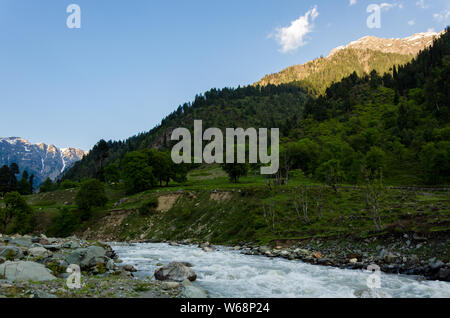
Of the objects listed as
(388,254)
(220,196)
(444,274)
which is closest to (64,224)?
(220,196)

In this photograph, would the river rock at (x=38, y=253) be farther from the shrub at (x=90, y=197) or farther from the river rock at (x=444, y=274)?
the shrub at (x=90, y=197)

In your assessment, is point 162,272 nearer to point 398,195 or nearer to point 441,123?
point 398,195

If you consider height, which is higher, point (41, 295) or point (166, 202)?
point (41, 295)

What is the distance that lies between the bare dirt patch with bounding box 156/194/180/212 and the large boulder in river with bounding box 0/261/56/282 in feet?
170

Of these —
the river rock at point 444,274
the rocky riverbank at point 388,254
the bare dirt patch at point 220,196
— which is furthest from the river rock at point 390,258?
the bare dirt patch at point 220,196

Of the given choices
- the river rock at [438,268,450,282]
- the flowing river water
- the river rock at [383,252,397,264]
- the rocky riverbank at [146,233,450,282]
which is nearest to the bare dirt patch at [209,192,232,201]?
the rocky riverbank at [146,233,450,282]

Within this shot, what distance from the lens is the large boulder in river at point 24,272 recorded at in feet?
48.6

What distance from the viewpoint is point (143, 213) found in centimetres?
6788

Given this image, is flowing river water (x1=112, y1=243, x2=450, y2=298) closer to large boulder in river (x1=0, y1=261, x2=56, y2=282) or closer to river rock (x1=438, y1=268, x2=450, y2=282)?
river rock (x1=438, y1=268, x2=450, y2=282)

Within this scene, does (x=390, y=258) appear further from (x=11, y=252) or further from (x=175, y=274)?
(x=11, y=252)

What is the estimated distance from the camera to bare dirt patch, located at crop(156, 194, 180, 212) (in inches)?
2692

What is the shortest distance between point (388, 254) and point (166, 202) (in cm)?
5537

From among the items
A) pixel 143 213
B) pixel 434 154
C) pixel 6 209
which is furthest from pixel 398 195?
pixel 6 209

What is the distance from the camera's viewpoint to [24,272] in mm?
15398
